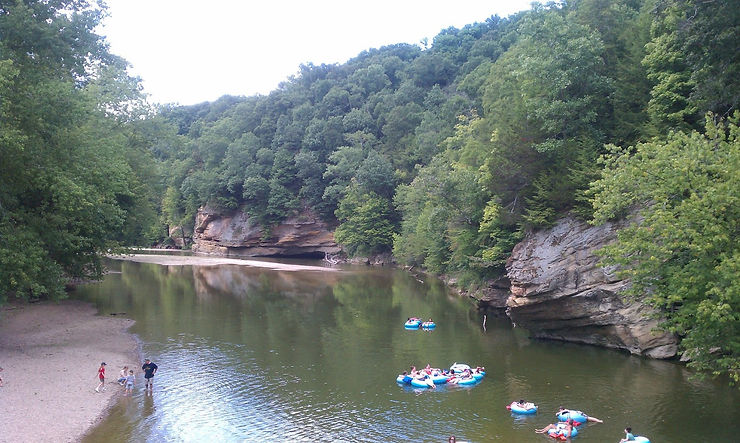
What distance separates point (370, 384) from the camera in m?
24.3

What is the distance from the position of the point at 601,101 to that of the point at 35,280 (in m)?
32.6

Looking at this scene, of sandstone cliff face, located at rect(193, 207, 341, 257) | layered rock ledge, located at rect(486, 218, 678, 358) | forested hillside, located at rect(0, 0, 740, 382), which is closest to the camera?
forested hillside, located at rect(0, 0, 740, 382)

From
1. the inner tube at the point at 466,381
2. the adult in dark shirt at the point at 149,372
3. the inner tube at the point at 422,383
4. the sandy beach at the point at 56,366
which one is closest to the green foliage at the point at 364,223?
the sandy beach at the point at 56,366

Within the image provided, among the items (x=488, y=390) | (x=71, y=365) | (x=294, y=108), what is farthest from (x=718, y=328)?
(x=294, y=108)

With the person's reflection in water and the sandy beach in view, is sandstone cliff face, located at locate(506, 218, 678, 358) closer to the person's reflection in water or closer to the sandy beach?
the person's reflection in water

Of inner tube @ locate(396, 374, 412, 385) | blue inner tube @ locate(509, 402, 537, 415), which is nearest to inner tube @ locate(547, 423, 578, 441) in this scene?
blue inner tube @ locate(509, 402, 537, 415)

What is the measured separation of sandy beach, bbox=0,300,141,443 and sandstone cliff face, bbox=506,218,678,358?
21096 mm

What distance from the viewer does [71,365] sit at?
25109 mm

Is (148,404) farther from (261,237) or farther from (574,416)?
(261,237)

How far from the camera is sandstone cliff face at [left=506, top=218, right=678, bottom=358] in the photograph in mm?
26734

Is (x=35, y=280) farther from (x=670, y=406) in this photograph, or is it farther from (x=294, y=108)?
(x=294, y=108)

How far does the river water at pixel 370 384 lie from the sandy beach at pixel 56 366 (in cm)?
107

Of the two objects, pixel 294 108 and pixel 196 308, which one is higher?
pixel 294 108

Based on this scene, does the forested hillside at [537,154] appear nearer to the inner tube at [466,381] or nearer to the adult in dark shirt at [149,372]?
the adult in dark shirt at [149,372]
